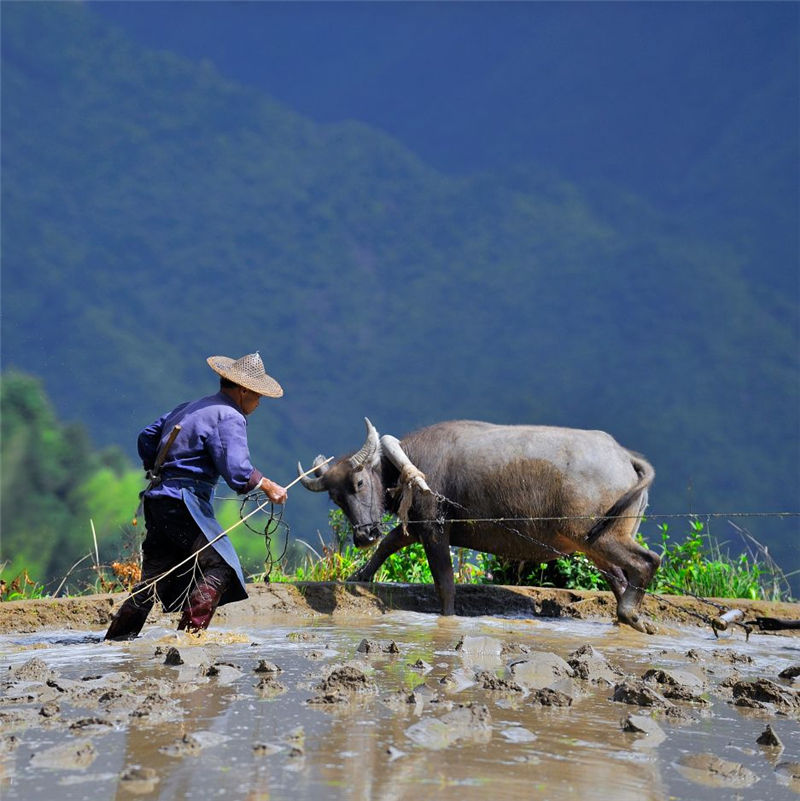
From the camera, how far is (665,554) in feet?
28.3

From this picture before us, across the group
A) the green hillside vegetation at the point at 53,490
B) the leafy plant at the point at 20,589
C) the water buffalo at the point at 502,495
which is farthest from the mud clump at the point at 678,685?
the green hillside vegetation at the point at 53,490

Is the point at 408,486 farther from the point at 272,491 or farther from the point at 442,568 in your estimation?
the point at 272,491

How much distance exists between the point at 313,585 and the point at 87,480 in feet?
29.6

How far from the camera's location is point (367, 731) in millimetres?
3139

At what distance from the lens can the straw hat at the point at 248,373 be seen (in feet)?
18.6

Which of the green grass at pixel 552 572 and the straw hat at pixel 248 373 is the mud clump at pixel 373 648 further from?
the green grass at pixel 552 572

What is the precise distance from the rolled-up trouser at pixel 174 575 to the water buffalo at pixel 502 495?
1.91 metres

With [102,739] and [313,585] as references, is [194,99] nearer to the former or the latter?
[313,585]

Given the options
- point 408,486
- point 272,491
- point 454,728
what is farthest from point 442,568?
point 454,728

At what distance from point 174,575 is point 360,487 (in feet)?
7.65

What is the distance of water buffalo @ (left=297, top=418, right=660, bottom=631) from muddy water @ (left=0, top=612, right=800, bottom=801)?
214 centimetres

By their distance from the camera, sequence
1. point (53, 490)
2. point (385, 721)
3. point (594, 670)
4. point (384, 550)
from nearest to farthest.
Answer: point (385, 721) < point (594, 670) < point (384, 550) < point (53, 490)

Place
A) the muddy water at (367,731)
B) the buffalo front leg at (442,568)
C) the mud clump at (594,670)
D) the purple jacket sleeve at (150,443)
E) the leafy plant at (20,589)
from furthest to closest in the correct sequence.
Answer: the leafy plant at (20,589) < the buffalo front leg at (442,568) < the purple jacket sleeve at (150,443) < the mud clump at (594,670) < the muddy water at (367,731)

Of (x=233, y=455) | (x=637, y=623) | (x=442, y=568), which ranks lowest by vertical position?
(x=637, y=623)
